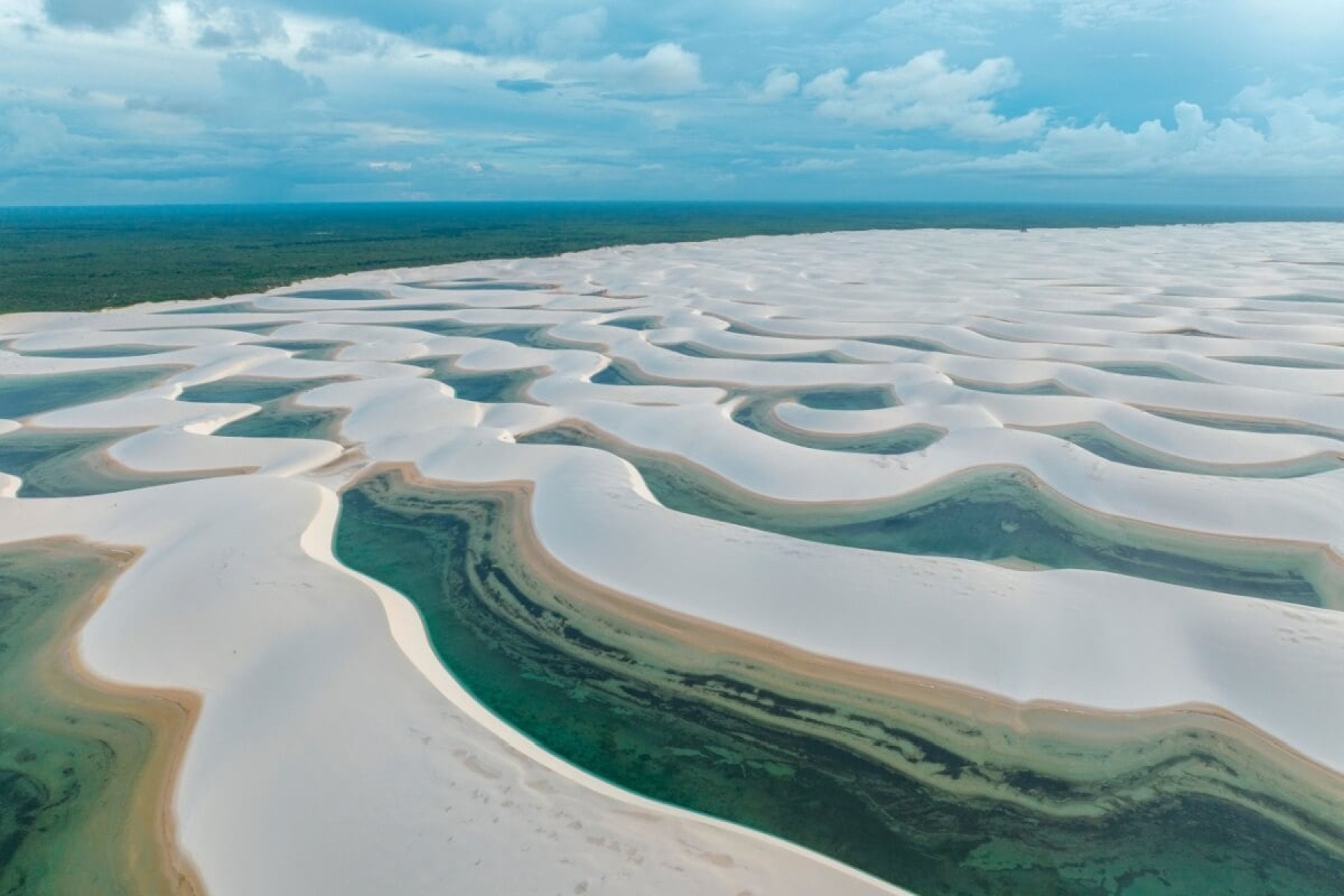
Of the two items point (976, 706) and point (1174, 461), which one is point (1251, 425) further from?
point (976, 706)

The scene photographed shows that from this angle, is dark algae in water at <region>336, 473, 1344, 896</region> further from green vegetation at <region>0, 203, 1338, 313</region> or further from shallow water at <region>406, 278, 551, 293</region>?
green vegetation at <region>0, 203, 1338, 313</region>

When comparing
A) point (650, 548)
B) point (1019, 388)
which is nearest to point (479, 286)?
point (1019, 388)

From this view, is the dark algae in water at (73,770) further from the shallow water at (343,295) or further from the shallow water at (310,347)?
the shallow water at (343,295)

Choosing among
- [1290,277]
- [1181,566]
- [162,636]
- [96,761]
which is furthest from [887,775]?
[1290,277]

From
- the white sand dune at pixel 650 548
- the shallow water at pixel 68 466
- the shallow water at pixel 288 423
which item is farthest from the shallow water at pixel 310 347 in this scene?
the shallow water at pixel 68 466

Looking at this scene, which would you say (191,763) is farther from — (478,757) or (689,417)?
(689,417)

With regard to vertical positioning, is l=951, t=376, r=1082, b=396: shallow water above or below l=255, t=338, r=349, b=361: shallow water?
above

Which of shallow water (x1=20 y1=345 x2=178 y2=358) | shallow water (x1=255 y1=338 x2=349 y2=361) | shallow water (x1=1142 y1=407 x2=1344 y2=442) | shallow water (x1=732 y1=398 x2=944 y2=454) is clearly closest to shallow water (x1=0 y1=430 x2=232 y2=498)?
shallow water (x1=255 y1=338 x2=349 y2=361)
